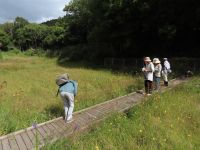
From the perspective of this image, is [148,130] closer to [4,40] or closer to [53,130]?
[53,130]

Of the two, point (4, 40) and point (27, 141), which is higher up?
point (4, 40)

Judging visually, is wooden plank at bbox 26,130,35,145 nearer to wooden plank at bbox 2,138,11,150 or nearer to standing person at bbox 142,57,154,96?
wooden plank at bbox 2,138,11,150

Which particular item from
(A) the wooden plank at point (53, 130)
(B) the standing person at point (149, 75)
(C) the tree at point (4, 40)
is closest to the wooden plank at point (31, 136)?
(A) the wooden plank at point (53, 130)

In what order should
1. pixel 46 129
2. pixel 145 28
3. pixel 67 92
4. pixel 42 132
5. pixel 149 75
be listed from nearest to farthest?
pixel 42 132 < pixel 46 129 < pixel 67 92 < pixel 149 75 < pixel 145 28

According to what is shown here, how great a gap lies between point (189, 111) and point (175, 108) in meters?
0.46

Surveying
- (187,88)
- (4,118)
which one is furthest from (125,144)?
(187,88)

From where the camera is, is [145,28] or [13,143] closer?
[13,143]

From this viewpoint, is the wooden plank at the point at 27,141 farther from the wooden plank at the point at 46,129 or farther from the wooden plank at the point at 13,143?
the wooden plank at the point at 46,129

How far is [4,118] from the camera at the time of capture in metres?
10.3

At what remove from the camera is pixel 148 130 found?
8633 mm

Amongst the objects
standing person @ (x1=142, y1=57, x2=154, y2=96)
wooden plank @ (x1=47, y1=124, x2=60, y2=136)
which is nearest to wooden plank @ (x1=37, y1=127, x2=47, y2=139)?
wooden plank @ (x1=47, y1=124, x2=60, y2=136)

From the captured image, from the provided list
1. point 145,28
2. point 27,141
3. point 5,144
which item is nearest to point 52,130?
point 27,141

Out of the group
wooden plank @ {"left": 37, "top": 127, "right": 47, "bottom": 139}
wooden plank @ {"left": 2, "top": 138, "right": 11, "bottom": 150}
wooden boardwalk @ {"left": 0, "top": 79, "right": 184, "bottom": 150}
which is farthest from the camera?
wooden plank @ {"left": 37, "top": 127, "right": 47, "bottom": 139}

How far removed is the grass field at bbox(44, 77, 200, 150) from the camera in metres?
7.69
